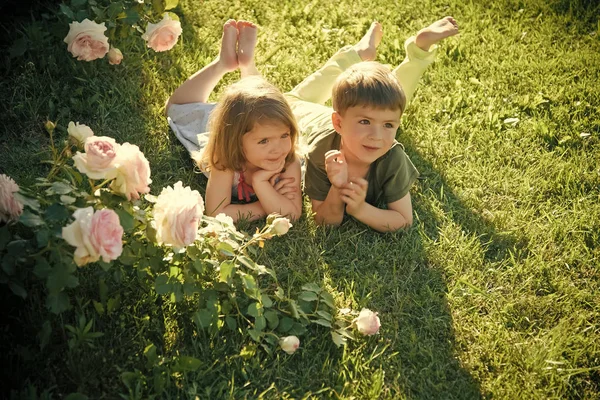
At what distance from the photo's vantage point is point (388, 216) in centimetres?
312

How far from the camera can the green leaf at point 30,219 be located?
209cm

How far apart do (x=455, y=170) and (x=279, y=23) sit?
1.85 m

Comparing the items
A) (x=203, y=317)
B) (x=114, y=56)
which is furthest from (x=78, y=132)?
(x=114, y=56)

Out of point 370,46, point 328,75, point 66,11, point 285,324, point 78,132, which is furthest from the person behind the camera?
point 370,46

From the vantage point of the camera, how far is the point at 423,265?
9.95 ft

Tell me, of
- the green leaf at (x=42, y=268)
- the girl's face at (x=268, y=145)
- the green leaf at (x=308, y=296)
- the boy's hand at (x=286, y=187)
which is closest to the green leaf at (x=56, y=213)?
the green leaf at (x=42, y=268)

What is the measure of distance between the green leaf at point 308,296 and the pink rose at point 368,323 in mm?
200

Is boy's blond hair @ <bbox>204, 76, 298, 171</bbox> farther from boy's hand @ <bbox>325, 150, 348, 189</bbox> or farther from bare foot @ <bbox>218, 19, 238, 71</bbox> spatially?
bare foot @ <bbox>218, 19, 238, 71</bbox>

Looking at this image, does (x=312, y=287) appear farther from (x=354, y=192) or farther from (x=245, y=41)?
(x=245, y=41)

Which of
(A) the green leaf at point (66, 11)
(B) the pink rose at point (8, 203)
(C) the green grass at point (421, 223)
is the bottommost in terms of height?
(C) the green grass at point (421, 223)

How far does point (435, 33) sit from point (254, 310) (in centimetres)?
219

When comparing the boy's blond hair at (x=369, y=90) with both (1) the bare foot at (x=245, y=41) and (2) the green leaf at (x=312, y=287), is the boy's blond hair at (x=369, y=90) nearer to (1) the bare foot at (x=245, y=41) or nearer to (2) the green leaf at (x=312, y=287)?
(2) the green leaf at (x=312, y=287)

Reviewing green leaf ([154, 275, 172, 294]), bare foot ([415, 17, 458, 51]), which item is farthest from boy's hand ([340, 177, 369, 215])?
bare foot ([415, 17, 458, 51])

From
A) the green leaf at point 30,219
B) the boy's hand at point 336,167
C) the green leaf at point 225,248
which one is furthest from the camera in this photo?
the boy's hand at point 336,167
